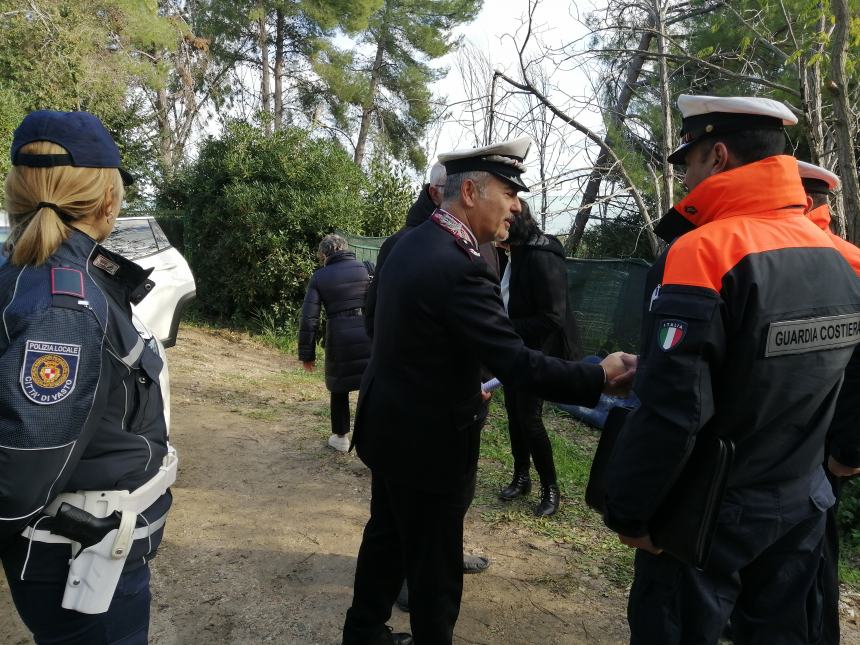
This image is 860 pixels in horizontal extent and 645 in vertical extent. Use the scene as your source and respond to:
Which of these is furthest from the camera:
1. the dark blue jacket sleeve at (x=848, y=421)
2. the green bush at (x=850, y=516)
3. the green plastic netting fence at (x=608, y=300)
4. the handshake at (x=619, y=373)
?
the green plastic netting fence at (x=608, y=300)

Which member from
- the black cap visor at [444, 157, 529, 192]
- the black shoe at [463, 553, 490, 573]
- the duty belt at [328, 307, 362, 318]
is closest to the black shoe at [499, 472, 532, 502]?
the black shoe at [463, 553, 490, 573]

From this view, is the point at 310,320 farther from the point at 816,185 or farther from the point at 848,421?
the point at 848,421

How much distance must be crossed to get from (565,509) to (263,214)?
7809 millimetres

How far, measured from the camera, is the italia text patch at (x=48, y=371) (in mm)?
1382

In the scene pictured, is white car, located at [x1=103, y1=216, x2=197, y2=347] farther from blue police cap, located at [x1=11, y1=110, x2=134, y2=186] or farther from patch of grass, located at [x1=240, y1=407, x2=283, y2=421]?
blue police cap, located at [x1=11, y1=110, x2=134, y2=186]

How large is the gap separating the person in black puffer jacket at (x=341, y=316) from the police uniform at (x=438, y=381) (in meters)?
2.62

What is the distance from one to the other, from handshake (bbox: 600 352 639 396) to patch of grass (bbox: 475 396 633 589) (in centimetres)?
162

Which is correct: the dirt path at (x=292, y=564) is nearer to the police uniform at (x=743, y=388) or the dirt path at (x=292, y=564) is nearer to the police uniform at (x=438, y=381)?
the police uniform at (x=438, y=381)

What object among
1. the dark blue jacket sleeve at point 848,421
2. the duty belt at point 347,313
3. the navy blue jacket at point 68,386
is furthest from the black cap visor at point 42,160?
the duty belt at point 347,313

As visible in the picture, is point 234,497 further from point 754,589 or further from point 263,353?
point 263,353

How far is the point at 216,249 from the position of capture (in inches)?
439

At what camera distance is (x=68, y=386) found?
4.65 feet

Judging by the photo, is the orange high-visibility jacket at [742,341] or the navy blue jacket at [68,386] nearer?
the navy blue jacket at [68,386]

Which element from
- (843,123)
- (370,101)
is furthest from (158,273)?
(370,101)
